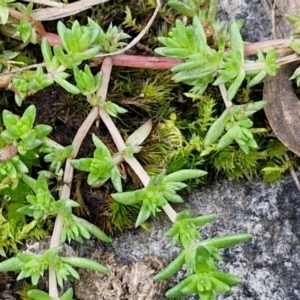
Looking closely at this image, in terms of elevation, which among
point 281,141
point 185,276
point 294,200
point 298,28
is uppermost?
point 298,28

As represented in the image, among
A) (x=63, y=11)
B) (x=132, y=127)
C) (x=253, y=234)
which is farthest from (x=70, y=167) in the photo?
(x=253, y=234)

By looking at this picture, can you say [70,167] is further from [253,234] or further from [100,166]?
[253,234]

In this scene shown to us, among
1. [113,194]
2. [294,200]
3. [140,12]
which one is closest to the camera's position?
[113,194]

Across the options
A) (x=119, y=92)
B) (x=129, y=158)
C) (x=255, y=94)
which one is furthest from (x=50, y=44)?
(x=255, y=94)

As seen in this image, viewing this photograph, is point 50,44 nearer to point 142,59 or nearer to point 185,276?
point 142,59

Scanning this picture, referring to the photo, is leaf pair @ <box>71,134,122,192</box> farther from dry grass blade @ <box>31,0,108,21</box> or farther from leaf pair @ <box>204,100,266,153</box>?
dry grass blade @ <box>31,0,108,21</box>
